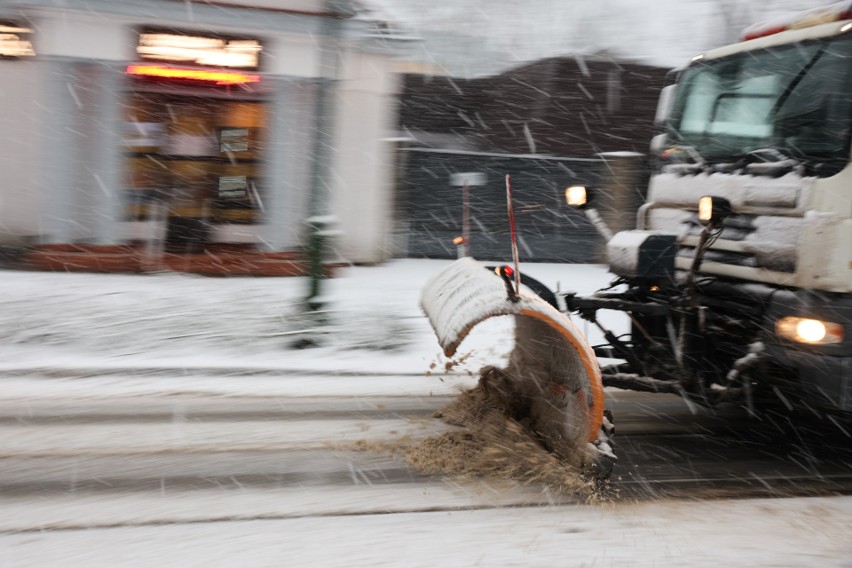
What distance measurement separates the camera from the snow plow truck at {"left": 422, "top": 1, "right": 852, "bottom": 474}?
460 centimetres

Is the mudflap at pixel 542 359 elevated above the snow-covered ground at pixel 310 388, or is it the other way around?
the mudflap at pixel 542 359

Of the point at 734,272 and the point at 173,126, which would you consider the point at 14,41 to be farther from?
the point at 734,272

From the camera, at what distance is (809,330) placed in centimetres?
469

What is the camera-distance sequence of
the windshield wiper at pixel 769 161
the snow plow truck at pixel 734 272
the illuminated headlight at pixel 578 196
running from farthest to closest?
the illuminated headlight at pixel 578 196 → the windshield wiper at pixel 769 161 → the snow plow truck at pixel 734 272

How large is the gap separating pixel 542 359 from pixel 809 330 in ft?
5.00

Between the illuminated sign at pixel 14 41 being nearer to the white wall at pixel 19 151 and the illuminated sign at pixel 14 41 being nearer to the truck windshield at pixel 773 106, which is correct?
the white wall at pixel 19 151

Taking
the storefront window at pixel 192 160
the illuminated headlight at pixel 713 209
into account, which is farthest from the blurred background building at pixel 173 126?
the illuminated headlight at pixel 713 209

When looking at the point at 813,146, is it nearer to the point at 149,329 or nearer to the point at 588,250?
the point at 149,329

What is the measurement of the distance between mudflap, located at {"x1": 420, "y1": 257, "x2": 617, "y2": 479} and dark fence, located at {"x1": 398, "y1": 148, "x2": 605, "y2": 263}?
10982 mm

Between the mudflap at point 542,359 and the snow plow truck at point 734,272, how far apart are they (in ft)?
0.05

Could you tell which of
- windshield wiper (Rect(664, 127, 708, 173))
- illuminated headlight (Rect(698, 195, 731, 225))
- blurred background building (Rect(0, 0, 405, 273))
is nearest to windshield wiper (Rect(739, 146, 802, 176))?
illuminated headlight (Rect(698, 195, 731, 225))

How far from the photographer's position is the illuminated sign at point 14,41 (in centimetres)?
1262

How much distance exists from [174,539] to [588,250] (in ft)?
49.3

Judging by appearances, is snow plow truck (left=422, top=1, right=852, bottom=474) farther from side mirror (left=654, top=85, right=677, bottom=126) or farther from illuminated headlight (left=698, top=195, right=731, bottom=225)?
side mirror (left=654, top=85, right=677, bottom=126)
